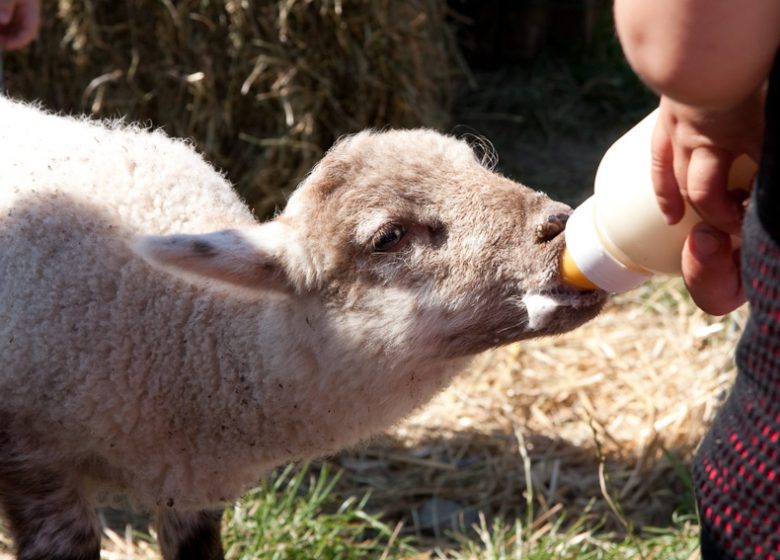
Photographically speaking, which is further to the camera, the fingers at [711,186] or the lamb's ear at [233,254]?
the lamb's ear at [233,254]

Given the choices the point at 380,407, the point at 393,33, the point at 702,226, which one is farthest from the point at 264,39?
the point at 702,226

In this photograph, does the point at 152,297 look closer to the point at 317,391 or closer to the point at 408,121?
the point at 317,391

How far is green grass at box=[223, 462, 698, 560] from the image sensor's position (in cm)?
335

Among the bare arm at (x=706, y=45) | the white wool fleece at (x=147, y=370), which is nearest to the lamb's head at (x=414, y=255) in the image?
the white wool fleece at (x=147, y=370)

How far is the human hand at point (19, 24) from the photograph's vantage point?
3217mm

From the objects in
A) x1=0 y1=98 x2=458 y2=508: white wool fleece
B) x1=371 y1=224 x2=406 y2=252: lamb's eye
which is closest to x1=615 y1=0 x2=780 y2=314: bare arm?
x1=371 y1=224 x2=406 y2=252: lamb's eye

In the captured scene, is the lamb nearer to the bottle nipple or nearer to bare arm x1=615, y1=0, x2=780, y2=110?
the bottle nipple

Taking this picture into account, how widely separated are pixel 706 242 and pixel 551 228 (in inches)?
28.4

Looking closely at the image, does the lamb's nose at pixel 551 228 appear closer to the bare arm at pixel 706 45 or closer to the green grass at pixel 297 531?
the bare arm at pixel 706 45

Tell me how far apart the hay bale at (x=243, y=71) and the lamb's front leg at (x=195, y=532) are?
2.30 m

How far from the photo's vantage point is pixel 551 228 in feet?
7.96

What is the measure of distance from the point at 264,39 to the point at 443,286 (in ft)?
9.50

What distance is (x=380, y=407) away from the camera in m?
2.63

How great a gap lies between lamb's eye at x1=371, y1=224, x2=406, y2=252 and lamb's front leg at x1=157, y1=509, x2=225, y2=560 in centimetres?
107
